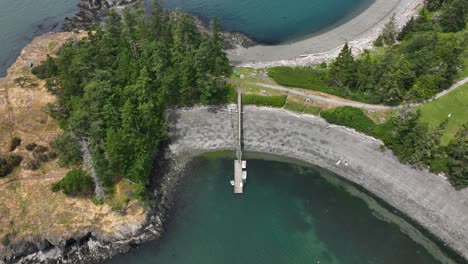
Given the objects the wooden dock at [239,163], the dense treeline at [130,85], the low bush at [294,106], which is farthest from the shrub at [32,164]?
the low bush at [294,106]

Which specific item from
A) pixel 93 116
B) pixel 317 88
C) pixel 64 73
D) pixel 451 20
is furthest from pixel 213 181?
pixel 451 20

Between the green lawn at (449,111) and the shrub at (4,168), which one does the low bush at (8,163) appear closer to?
the shrub at (4,168)

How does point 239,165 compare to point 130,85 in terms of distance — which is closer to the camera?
point 239,165

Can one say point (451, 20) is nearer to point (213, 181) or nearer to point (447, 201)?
point (447, 201)

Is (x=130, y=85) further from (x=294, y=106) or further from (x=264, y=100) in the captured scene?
(x=294, y=106)

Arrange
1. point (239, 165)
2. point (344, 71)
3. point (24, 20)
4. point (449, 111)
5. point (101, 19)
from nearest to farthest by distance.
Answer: point (239, 165) → point (449, 111) → point (344, 71) → point (101, 19) → point (24, 20)

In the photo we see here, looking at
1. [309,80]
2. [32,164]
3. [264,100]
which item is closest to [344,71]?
[309,80]
